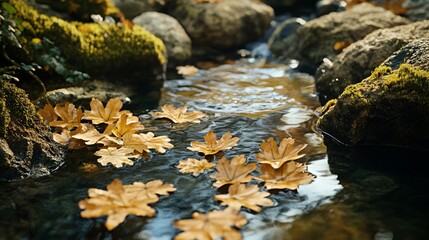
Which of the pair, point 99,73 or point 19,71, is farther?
point 99,73

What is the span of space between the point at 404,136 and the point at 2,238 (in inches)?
109

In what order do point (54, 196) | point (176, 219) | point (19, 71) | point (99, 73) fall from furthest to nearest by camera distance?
1. point (99, 73)
2. point (19, 71)
3. point (54, 196)
4. point (176, 219)

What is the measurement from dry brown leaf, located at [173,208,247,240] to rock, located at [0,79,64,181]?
123 centimetres

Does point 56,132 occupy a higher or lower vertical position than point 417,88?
lower

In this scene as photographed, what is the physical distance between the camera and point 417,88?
10.0 ft

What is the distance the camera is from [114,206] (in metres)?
2.18

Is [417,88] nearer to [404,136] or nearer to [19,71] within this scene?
[404,136]

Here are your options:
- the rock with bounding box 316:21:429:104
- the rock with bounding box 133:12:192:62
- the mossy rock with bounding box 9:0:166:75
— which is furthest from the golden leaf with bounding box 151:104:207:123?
the rock with bounding box 133:12:192:62

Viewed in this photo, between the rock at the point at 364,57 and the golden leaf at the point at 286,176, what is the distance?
81.4 inches

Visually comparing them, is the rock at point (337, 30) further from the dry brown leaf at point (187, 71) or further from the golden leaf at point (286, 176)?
the golden leaf at point (286, 176)

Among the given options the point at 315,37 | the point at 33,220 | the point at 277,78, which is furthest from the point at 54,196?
the point at 315,37

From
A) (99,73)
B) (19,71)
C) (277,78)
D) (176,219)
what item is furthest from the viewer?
(277,78)

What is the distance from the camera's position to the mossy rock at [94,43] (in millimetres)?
4348

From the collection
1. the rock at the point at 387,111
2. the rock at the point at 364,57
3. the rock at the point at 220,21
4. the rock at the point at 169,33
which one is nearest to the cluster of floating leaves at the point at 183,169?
the rock at the point at 387,111
